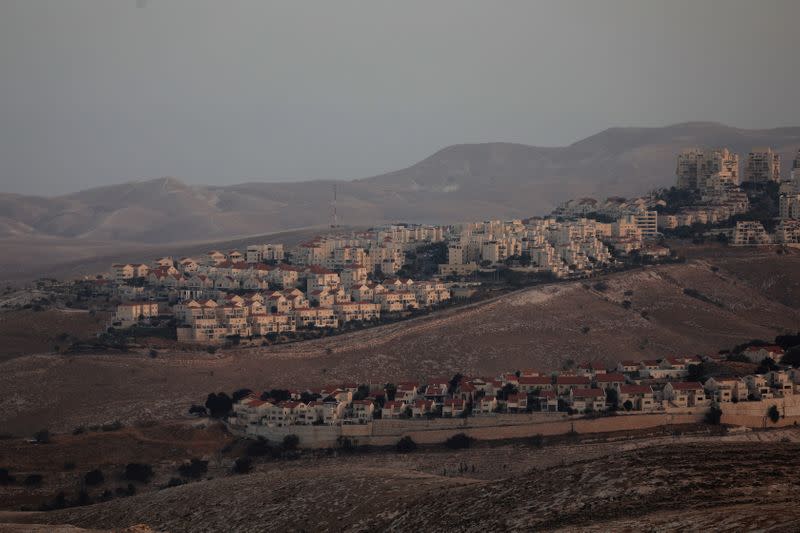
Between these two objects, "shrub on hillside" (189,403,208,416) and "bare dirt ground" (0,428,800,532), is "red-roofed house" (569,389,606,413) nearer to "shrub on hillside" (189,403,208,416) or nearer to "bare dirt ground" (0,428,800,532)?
"shrub on hillside" (189,403,208,416)

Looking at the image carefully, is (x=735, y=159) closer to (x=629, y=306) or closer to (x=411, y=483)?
(x=629, y=306)

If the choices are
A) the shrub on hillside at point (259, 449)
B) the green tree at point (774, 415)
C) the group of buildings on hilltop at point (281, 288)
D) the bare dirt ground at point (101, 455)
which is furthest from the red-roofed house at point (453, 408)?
the group of buildings on hilltop at point (281, 288)

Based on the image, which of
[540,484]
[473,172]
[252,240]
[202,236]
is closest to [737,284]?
[540,484]

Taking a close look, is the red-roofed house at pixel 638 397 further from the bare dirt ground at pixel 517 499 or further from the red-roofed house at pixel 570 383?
the bare dirt ground at pixel 517 499

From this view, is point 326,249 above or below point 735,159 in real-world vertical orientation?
below

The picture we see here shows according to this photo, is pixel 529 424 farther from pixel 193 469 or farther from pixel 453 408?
pixel 193 469

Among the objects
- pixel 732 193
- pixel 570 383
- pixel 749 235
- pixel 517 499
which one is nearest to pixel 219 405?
pixel 570 383

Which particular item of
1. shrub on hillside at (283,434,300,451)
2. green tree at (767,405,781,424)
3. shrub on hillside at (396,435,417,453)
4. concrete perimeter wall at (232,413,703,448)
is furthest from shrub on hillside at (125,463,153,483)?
green tree at (767,405,781,424)

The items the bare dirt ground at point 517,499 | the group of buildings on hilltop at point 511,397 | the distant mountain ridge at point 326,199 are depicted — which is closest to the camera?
the bare dirt ground at point 517,499
